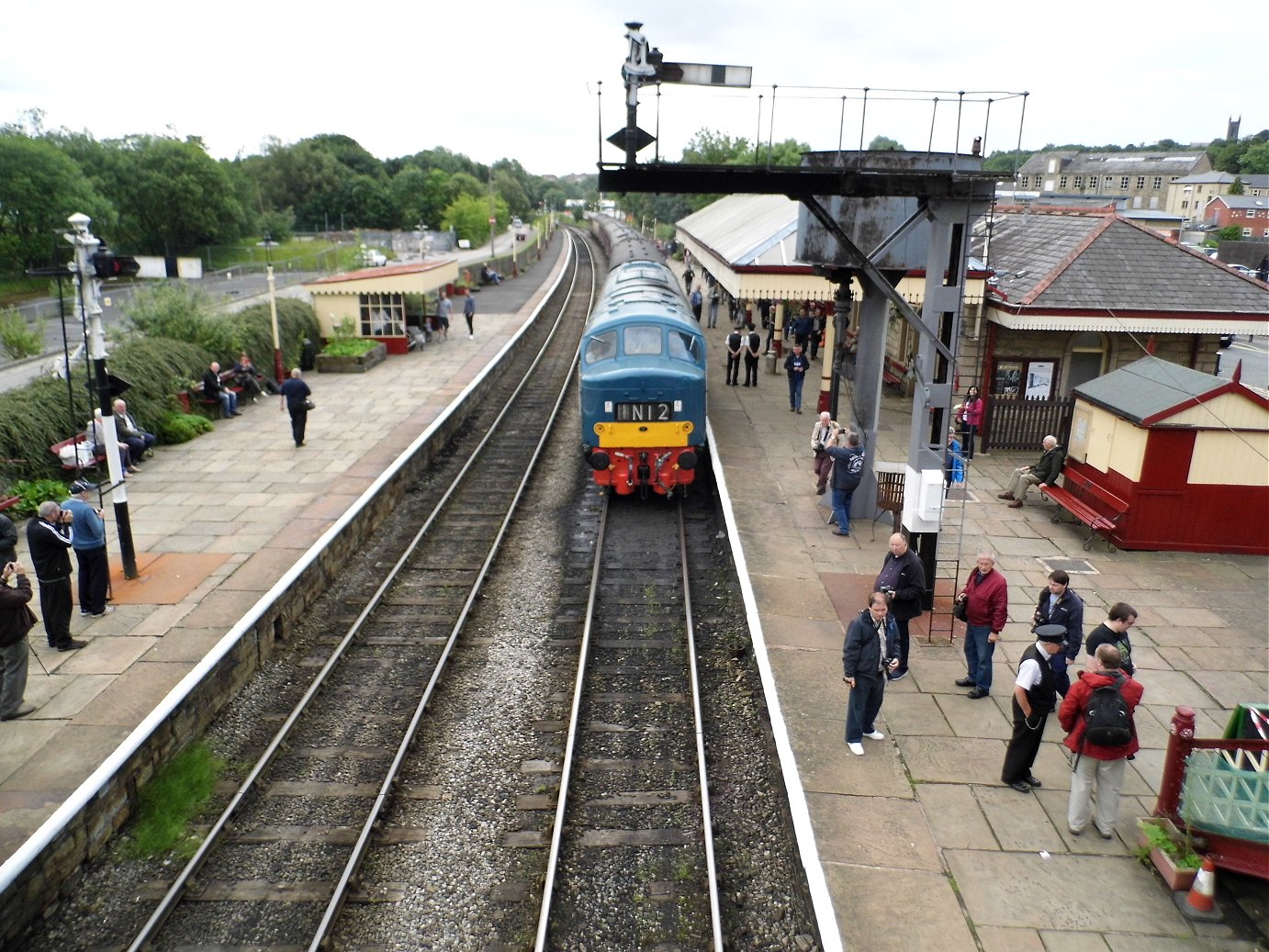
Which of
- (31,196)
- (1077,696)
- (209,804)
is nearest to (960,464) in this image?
(1077,696)

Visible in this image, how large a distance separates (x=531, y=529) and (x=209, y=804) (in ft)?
22.7

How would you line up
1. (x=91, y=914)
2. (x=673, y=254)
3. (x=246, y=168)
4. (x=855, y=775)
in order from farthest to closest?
(x=246, y=168) < (x=673, y=254) < (x=855, y=775) < (x=91, y=914)

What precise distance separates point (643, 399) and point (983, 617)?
6.67 m

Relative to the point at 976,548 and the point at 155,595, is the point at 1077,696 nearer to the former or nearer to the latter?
the point at 976,548

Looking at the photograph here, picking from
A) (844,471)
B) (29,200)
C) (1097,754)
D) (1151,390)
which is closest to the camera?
(1097,754)

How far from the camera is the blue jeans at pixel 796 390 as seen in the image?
19516 millimetres

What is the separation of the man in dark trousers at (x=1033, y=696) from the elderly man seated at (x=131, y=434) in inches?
530

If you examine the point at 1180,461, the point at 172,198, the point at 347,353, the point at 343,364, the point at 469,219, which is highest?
the point at 172,198

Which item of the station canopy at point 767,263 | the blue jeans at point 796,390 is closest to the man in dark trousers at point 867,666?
the station canopy at point 767,263

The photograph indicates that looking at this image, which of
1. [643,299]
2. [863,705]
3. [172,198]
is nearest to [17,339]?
[643,299]

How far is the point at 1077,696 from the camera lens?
6699mm

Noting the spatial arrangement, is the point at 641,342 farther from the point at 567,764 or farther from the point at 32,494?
the point at 32,494

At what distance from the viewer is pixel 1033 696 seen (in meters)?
6.98

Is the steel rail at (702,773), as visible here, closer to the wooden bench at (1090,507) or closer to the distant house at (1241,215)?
the wooden bench at (1090,507)
